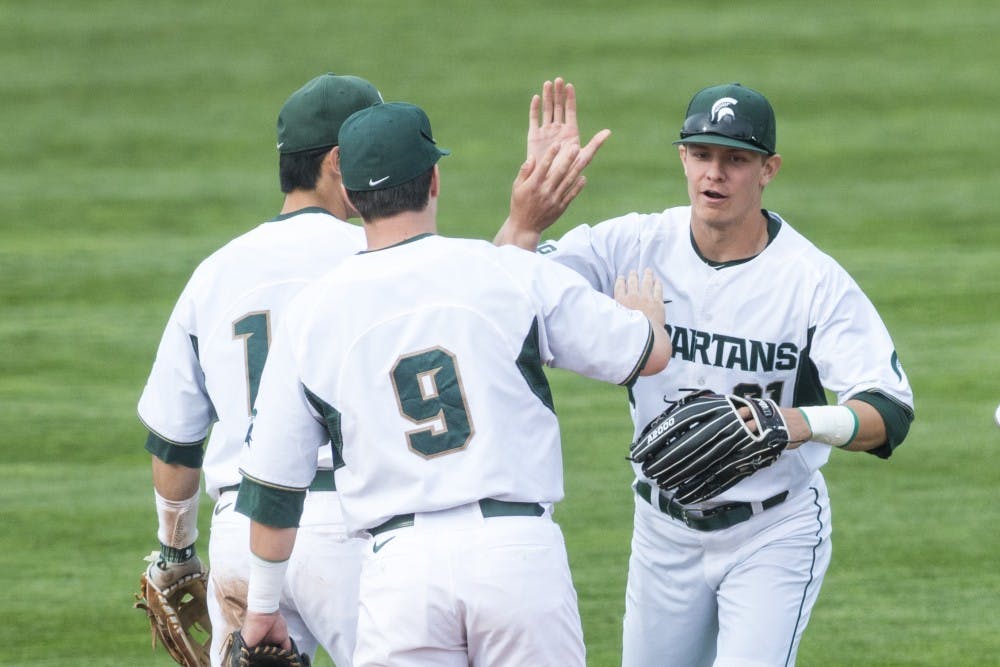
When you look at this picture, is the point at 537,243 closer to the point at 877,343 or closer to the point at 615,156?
the point at 877,343

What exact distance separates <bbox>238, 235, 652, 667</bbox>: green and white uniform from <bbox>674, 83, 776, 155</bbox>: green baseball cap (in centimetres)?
103

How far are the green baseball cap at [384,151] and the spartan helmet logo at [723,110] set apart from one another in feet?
3.59

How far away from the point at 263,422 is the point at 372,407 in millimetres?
322

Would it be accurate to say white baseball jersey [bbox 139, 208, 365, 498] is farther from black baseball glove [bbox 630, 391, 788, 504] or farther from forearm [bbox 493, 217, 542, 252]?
black baseball glove [bbox 630, 391, 788, 504]

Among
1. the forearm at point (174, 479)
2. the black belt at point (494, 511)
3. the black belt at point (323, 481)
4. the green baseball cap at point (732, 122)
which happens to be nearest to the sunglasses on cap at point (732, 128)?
the green baseball cap at point (732, 122)

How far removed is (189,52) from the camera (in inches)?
637

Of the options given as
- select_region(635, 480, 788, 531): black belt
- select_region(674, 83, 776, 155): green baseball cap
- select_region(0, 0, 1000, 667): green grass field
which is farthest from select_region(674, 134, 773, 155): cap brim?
select_region(0, 0, 1000, 667): green grass field

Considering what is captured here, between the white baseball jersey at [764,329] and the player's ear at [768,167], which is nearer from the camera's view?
the white baseball jersey at [764,329]

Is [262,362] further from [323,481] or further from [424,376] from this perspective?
[424,376]

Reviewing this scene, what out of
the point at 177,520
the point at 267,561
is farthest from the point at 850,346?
the point at 177,520

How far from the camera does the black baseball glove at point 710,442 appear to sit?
4.16 m

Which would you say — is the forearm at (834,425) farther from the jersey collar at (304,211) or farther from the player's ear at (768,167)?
the jersey collar at (304,211)

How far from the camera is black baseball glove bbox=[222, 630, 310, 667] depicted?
398 cm

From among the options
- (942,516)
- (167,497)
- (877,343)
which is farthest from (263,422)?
(942,516)
